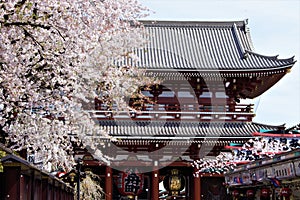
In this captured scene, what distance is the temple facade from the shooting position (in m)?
28.5

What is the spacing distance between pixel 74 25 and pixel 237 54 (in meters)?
24.7

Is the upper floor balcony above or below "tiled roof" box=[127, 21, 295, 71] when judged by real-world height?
below

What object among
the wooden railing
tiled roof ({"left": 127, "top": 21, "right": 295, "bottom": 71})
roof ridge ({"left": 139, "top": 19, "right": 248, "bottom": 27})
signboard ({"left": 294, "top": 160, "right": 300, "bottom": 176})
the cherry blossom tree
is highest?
roof ridge ({"left": 139, "top": 19, "right": 248, "bottom": 27})

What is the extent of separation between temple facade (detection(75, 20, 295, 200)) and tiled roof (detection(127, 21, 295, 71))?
14cm

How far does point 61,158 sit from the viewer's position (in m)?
11.9

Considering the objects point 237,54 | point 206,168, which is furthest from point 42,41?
point 237,54

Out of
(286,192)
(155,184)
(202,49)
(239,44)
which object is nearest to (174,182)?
(155,184)

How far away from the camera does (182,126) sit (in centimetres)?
2927

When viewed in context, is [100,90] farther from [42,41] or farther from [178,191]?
[178,191]

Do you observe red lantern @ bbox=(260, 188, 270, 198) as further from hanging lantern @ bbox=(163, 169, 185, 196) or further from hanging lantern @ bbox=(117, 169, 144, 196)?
hanging lantern @ bbox=(117, 169, 144, 196)

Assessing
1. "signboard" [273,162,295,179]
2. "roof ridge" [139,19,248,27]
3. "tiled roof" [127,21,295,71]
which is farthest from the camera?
"roof ridge" [139,19,248,27]

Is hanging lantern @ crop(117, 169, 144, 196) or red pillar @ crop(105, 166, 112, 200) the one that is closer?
red pillar @ crop(105, 166, 112, 200)

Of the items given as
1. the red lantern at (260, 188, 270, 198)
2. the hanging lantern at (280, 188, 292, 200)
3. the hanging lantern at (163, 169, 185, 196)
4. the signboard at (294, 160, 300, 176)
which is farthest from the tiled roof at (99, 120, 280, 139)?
the signboard at (294, 160, 300, 176)

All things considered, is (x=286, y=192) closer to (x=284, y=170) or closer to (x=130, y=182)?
(x=284, y=170)
